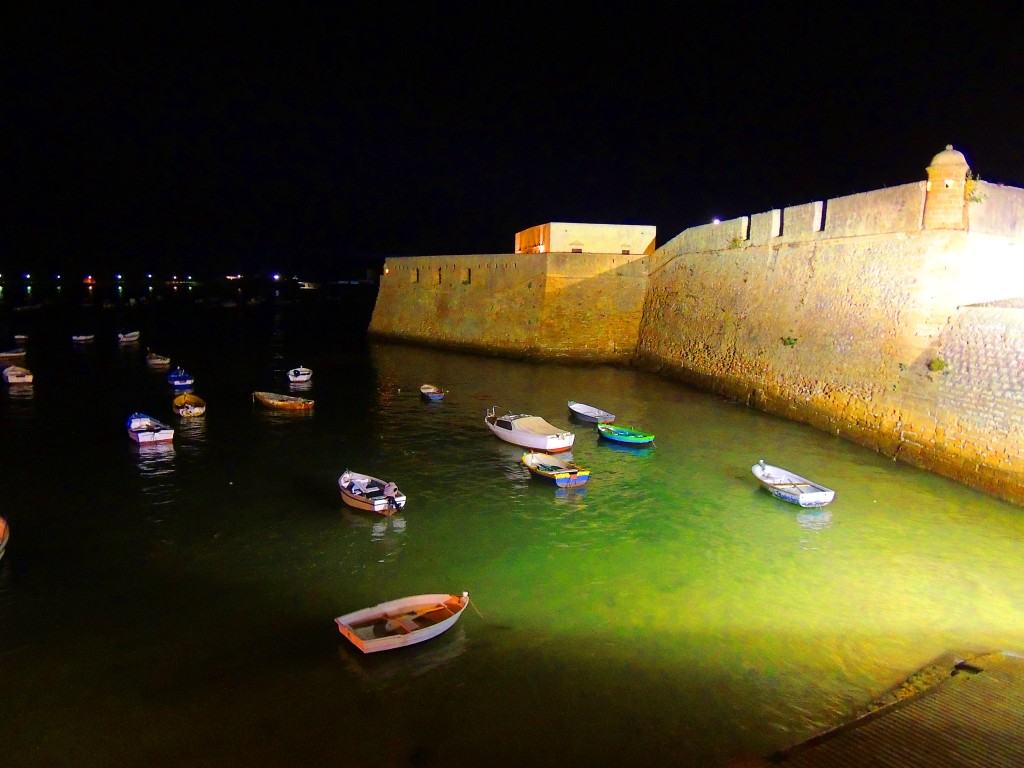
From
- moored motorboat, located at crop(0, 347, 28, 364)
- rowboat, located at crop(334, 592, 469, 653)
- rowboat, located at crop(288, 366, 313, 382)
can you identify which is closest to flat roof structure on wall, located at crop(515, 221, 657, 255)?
rowboat, located at crop(288, 366, 313, 382)

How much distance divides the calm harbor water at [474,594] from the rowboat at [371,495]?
0.71 feet

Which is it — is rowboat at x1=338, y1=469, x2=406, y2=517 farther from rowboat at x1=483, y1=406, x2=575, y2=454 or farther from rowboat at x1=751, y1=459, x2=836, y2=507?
rowboat at x1=751, y1=459, x2=836, y2=507

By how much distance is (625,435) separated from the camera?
15.2m

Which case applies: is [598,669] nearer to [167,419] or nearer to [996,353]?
[996,353]

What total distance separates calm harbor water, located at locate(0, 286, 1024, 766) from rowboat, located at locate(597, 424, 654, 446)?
0.37 metres

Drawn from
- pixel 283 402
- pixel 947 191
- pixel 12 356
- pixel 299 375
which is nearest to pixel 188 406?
pixel 283 402

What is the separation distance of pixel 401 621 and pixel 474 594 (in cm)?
124

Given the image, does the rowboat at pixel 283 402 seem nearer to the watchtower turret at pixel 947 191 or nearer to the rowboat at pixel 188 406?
the rowboat at pixel 188 406

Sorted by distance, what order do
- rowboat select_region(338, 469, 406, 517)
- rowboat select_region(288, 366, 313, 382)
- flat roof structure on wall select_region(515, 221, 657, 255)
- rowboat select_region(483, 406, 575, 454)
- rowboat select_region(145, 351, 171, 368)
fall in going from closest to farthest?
rowboat select_region(338, 469, 406, 517)
rowboat select_region(483, 406, 575, 454)
rowboat select_region(288, 366, 313, 382)
rowboat select_region(145, 351, 171, 368)
flat roof structure on wall select_region(515, 221, 657, 255)

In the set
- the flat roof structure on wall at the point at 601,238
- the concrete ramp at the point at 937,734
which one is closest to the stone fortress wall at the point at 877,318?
the flat roof structure on wall at the point at 601,238

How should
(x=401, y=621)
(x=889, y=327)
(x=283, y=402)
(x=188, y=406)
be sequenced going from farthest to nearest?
1. (x=283, y=402)
2. (x=188, y=406)
3. (x=889, y=327)
4. (x=401, y=621)

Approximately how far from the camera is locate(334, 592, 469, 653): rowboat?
6914 millimetres

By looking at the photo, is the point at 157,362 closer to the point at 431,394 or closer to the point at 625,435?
the point at 431,394

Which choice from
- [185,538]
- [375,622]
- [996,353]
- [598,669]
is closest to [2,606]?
[185,538]
